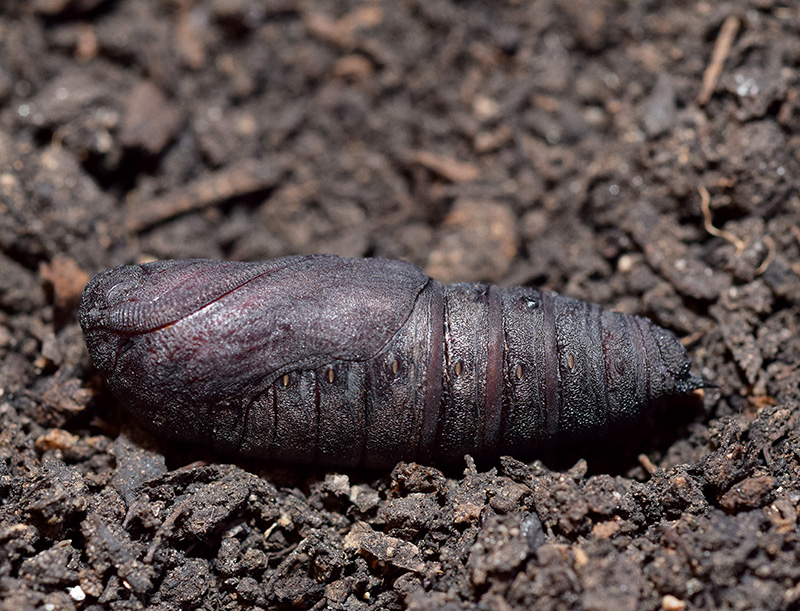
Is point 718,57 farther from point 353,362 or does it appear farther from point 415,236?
point 353,362

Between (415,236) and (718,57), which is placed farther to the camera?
(415,236)

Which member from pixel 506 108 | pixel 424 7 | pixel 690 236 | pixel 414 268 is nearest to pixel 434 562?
pixel 414 268

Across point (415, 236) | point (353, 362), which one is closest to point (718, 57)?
point (415, 236)

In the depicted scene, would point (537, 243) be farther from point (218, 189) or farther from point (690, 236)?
point (218, 189)

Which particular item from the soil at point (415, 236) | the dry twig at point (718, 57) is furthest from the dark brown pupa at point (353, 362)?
the dry twig at point (718, 57)

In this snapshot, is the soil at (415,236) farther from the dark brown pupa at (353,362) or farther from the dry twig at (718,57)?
the dark brown pupa at (353,362)
